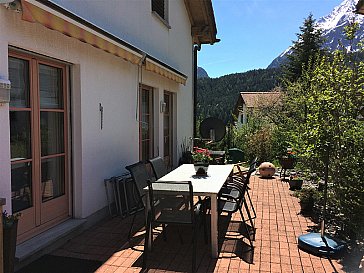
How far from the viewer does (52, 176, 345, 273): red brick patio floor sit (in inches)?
163

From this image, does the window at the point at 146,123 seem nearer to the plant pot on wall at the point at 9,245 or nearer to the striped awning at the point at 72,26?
the striped awning at the point at 72,26

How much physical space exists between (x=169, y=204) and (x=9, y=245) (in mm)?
1811

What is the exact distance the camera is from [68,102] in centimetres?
524

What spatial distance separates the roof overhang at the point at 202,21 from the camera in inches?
467

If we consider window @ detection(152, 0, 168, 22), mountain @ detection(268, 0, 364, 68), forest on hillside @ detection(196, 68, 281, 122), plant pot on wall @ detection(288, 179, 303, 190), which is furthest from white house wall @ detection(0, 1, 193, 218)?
forest on hillside @ detection(196, 68, 281, 122)

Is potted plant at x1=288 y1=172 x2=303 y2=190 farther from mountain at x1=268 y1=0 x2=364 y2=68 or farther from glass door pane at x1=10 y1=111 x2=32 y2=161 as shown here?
glass door pane at x1=10 y1=111 x2=32 y2=161

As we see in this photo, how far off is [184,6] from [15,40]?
8.70m

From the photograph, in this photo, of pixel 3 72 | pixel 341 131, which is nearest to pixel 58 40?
pixel 3 72

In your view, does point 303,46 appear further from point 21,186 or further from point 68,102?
point 21,186

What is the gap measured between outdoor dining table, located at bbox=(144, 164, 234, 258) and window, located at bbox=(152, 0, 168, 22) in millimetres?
4844

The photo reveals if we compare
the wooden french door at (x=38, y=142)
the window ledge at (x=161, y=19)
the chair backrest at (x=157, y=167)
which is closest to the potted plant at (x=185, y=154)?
the window ledge at (x=161, y=19)

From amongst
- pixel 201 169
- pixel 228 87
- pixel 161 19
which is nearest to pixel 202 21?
pixel 161 19

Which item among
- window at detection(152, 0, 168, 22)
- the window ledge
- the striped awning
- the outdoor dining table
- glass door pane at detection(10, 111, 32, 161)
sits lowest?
the outdoor dining table

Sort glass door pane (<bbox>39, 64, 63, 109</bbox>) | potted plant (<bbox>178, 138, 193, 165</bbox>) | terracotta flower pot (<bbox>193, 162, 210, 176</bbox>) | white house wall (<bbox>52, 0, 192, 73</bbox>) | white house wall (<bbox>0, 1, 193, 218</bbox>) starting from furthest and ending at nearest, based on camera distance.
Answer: potted plant (<bbox>178, 138, 193, 165</bbox>)
terracotta flower pot (<bbox>193, 162, 210, 176</bbox>)
white house wall (<bbox>52, 0, 192, 73</bbox>)
glass door pane (<bbox>39, 64, 63, 109</bbox>)
white house wall (<bbox>0, 1, 193, 218</bbox>)
